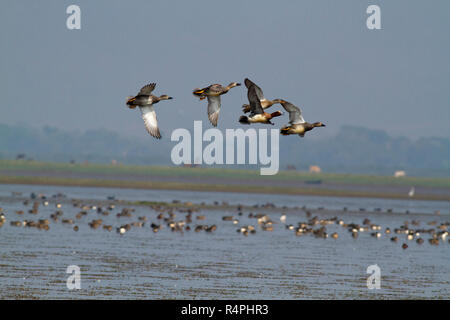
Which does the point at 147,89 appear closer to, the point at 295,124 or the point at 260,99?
the point at 260,99

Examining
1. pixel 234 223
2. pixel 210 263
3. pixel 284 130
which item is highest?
pixel 284 130

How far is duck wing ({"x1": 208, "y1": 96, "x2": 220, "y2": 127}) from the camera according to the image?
1573 cm

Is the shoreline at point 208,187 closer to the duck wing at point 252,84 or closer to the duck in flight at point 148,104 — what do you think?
the duck in flight at point 148,104

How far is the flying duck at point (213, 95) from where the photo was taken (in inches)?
593

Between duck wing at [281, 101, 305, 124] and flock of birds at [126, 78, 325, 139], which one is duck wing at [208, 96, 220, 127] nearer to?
flock of birds at [126, 78, 325, 139]

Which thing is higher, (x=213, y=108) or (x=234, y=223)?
(x=213, y=108)

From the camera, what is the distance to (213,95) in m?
15.2

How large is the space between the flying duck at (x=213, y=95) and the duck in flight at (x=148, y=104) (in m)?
0.74

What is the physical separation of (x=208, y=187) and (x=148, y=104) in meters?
78.6

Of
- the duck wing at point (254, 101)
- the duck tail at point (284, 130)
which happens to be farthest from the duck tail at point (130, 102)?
the duck tail at point (284, 130)

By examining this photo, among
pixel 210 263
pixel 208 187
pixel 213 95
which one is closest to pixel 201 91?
pixel 213 95

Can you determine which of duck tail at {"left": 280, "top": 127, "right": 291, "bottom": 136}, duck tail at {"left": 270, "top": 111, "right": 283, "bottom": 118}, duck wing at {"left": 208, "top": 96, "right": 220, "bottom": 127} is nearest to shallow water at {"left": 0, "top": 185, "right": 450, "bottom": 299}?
duck wing at {"left": 208, "top": 96, "right": 220, "bottom": 127}
